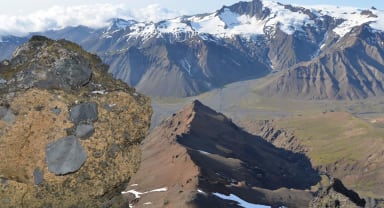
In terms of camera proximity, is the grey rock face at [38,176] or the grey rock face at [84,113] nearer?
the grey rock face at [38,176]

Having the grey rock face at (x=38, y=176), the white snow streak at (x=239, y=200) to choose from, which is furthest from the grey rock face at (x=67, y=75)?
the white snow streak at (x=239, y=200)

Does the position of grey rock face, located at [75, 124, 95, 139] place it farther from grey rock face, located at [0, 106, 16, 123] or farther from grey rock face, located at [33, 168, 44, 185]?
grey rock face, located at [0, 106, 16, 123]

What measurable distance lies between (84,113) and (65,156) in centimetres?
150

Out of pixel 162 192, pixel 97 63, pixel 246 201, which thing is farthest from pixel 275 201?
pixel 97 63

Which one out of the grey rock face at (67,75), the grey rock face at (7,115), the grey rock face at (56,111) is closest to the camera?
the grey rock face at (7,115)

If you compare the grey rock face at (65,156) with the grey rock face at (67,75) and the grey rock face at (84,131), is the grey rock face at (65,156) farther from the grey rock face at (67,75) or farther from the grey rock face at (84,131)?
the grey rock face at (67,75)

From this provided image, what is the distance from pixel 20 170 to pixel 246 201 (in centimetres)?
13155

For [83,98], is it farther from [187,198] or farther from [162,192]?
[162,192]

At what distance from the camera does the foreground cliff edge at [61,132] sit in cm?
1565

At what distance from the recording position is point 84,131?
16141mm

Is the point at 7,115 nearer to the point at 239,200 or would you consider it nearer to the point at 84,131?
the point at 84,131

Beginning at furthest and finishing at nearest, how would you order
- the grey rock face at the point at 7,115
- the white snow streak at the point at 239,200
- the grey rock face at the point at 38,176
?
the white snow streak at the point at 239,200 → the grey rock face at the point at 7,115 → the grey rock face at the point at 38,176

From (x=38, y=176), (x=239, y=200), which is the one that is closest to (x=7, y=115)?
(x=38, y=176)

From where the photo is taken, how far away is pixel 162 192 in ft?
469
